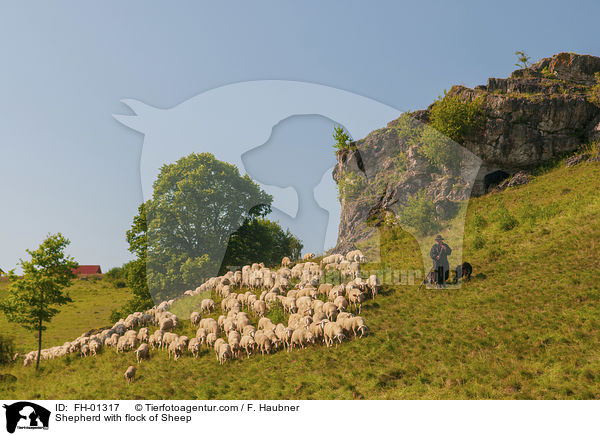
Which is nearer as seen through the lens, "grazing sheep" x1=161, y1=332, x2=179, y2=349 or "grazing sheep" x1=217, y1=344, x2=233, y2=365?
"grazing sheep" x1=217, y1=344, x2=233, y2=365

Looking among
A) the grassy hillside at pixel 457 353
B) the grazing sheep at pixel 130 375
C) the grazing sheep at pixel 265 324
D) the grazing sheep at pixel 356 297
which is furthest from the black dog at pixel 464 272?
the grazing sheep at pixel 130 375

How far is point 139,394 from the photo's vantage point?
50.8ft

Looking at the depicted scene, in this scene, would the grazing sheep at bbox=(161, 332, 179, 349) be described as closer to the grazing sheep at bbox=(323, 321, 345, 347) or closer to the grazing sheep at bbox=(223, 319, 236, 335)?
the grazing sheep at bbox=(223, 319, 236, 335)

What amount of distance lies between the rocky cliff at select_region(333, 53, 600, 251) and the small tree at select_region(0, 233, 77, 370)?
25.6 meters

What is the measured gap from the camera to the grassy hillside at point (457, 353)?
1186 centimetres

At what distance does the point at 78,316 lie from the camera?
46562 millimetres

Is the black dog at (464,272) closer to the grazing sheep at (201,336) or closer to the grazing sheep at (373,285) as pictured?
the grazing sheep at (373,285)

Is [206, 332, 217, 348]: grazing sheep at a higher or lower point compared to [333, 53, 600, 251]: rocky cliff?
lower

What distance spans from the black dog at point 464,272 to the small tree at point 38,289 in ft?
93.8

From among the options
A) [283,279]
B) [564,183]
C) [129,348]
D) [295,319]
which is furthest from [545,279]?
[129,348]

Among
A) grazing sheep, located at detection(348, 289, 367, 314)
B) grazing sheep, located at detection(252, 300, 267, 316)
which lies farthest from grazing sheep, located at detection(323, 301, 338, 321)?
grazing sheep, located at detection(252, 300, 267, 316)

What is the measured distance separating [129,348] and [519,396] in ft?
72.1

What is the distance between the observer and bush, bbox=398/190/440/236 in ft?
110
